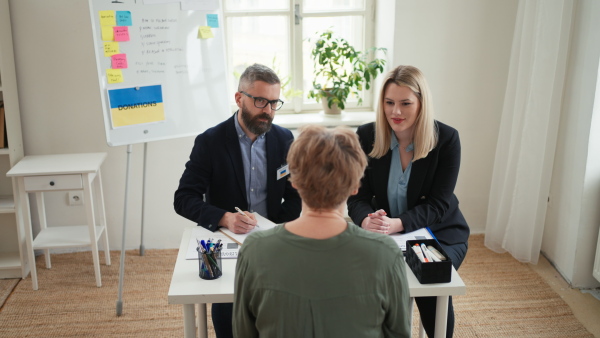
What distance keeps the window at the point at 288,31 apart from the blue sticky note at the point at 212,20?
25.4 inches

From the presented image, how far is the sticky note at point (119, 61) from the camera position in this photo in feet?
8.96

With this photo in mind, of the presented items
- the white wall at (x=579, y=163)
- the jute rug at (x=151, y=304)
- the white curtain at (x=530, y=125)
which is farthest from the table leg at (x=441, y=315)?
the white curtain at (x=530, y=125)

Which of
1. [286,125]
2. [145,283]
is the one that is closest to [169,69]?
[286,125]

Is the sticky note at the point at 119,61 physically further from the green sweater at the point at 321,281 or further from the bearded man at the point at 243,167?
the green sweater at the point at 321,281

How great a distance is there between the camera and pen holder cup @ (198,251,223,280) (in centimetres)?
168

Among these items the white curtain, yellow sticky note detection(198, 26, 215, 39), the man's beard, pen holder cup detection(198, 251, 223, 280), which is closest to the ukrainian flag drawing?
yellow sticky note detection(198, 26, 215, 39)

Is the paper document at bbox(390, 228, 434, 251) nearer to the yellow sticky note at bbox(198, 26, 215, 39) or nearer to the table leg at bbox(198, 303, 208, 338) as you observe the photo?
the table leg at bbox(198, 303, 208, 338)

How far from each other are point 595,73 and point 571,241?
933mm

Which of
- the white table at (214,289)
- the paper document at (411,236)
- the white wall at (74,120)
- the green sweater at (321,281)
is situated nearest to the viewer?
the green sweater at (321,281)

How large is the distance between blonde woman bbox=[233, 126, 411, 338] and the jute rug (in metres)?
1.52

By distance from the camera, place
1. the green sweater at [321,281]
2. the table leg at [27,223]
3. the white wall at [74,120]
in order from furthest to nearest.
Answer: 1. the white wall at [74,120]
2. the table leg at [27,223]
3. the green sweater at [321,281]

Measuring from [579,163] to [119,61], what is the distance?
8.14 ft

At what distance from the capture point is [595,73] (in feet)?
9.05

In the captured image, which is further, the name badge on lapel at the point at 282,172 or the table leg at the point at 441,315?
the name badge on lapel at the point at 282,172
